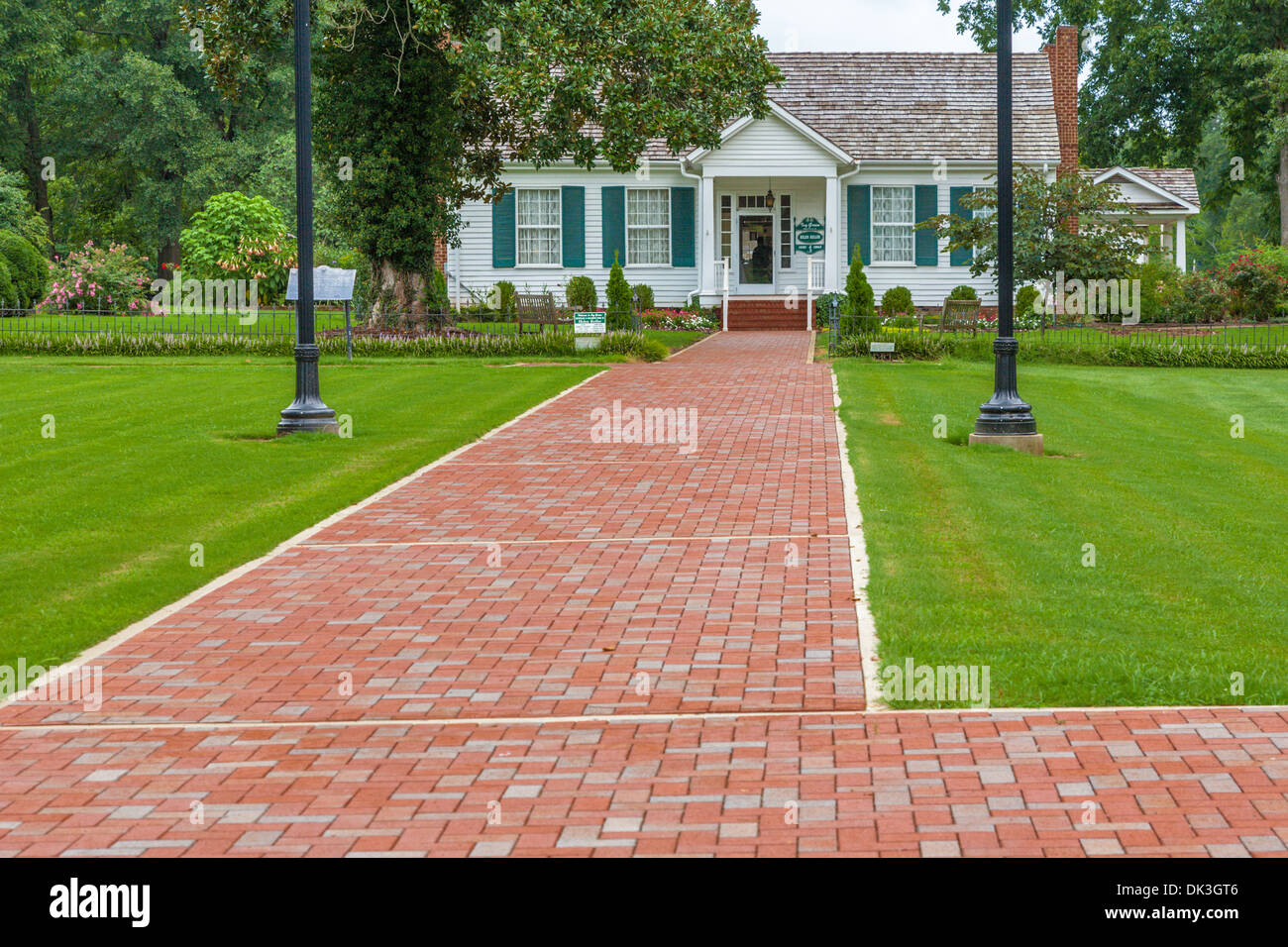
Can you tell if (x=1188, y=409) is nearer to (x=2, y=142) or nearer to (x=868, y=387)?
(x=868, y=387)

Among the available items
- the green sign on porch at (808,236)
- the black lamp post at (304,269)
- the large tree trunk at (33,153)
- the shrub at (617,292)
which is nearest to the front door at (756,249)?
the green sign on porch at (808,236)

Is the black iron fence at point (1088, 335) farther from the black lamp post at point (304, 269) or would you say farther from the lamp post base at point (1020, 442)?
the black lamp post at point (304, 269)

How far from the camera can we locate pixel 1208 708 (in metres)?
6.29

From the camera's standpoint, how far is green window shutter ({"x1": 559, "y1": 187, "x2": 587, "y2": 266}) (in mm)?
36062

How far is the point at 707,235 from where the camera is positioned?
115ft

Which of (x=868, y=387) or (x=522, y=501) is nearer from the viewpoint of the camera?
(x=522, y=501)

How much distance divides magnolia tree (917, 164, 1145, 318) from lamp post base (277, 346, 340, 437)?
55.8 ft

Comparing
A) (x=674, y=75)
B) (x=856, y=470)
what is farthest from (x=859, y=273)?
(x=856, y=470)

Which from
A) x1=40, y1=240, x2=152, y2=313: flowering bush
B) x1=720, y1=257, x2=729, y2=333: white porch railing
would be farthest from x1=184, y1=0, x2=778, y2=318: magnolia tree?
x1=40, y1=240, x2=152, y2=313: flowering bush

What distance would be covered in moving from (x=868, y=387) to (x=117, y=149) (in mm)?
43164

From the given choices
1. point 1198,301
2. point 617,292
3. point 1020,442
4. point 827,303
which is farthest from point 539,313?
point 1198,301

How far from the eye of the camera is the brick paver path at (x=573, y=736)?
5051 mm

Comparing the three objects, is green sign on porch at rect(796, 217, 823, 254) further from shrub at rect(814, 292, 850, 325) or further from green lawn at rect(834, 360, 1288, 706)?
green lawn at rect(834, 360, 1288, 706)
